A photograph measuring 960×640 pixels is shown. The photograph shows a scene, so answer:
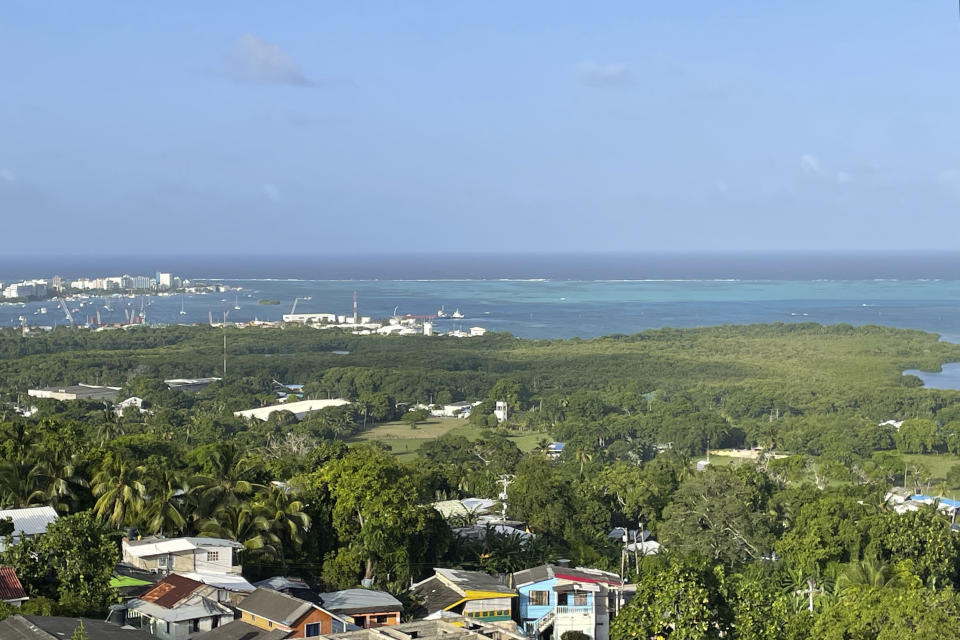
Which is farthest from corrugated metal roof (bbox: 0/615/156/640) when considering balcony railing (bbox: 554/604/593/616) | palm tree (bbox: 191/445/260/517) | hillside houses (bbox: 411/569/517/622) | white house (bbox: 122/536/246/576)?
balcony railing (bbox: 554/604/593/616)

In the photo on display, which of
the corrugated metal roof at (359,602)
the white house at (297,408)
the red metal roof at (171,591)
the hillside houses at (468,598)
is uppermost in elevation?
the red metal roof at (171,591)

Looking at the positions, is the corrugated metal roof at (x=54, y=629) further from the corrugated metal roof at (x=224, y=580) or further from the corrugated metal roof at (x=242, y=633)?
the corrugated metal roof at (x=224, y=580)

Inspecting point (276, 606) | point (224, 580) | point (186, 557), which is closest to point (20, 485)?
point (186, 557)

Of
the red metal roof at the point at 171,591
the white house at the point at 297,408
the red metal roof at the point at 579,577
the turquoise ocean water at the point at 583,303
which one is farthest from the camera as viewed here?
the turquoise ocean water at the point at 583,303

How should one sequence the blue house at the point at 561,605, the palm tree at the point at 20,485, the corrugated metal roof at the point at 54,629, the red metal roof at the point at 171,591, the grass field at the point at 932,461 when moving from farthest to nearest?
the grass field at the point at 932,461
the palm tree at the point at 20,485
the blue house at the point at 561,605
the red metal roof at the point at 171,591
the corrugated metal roof at the point at 54,629

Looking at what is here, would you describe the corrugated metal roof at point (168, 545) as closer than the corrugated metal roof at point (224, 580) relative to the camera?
No

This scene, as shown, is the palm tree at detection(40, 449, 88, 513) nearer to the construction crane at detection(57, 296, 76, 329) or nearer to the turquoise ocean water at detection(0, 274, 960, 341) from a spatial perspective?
the turquoise ocean water at detection(0, 274, 960, 341)

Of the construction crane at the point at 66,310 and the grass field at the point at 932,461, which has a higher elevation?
the construction crane at the point at 66,310

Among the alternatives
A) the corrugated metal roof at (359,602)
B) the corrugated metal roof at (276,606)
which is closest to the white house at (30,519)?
the corrugated metal roof at (276,606)
